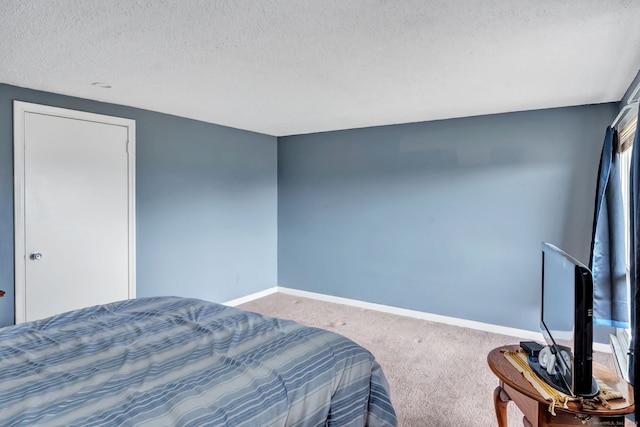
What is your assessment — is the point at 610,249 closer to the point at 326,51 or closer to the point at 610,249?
the point at 610,249

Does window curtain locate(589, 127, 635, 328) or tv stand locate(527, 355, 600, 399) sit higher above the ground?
window curtain locate(589, 127, 635, 328)

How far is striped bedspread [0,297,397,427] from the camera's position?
4.03 feet

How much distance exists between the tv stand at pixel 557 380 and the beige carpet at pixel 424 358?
0.80 m

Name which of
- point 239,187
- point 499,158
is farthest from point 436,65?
point 239,187

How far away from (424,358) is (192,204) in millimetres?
2775

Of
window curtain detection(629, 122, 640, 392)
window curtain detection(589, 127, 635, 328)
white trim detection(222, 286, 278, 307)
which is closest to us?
window curtain detection(629, 122, 640, 392)

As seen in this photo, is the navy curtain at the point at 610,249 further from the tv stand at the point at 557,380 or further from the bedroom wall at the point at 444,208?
the tv stand at the point at 557,380

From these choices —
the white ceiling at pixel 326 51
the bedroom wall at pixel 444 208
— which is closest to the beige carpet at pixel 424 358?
the bedroom wall at pixel 444 208

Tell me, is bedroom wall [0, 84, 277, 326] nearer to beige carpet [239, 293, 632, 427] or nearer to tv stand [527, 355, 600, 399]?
beige carpet [239, 293, 632, 427]

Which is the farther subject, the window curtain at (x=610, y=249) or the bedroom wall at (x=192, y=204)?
the bedroom wall at (x=192, y=204)

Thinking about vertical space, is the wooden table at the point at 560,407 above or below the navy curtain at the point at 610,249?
below

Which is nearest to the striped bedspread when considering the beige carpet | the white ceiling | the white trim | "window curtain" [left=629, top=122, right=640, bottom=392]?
the beige carpet

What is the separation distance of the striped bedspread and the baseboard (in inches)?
100

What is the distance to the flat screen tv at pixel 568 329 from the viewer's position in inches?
54.5
